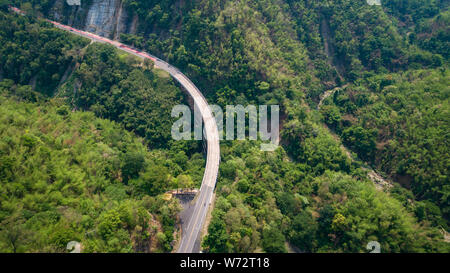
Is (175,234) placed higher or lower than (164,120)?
lower

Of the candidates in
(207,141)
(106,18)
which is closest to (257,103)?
(207,141)

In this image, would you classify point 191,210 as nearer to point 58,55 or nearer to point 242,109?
point 242,109

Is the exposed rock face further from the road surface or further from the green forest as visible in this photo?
the green forest

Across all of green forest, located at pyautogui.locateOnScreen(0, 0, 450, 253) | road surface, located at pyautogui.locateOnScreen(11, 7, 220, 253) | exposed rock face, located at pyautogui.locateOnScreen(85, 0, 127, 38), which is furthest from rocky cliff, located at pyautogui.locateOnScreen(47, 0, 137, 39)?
road surface, located at pyautogui.locateOnScreen(11, 7, 220, 253)

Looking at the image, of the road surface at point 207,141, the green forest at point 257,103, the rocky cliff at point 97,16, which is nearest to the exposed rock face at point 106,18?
the rocky cliff at point 97,16

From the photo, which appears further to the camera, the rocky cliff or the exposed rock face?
the rocky cliff

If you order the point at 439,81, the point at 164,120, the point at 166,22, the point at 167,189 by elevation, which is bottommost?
the point at 167,189

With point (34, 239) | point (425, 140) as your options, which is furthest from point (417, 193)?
point (34, 239)

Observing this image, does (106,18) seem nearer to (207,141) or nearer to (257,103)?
(207,141)
